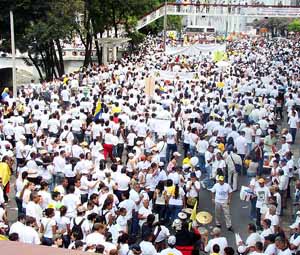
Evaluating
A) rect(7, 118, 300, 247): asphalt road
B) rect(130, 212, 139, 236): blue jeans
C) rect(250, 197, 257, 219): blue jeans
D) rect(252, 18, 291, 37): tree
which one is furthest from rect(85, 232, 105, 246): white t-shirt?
rect(252, 18, 291, 37): tree

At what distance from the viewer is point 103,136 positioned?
50.6 feet

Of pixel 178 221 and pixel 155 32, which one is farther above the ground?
pixel 155 32

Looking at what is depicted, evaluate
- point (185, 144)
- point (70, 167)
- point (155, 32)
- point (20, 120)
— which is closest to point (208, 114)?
point (185, 144)

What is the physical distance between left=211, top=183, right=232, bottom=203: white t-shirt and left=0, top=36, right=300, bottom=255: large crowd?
19 millimetres

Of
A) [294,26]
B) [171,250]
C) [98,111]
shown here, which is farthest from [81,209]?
[294,26]

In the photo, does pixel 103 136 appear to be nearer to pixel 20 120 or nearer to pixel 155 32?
pixel 20 120

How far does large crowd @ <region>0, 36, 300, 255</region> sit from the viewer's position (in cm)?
924

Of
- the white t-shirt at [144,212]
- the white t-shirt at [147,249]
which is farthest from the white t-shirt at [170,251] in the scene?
the white t-shirt at [144,212]

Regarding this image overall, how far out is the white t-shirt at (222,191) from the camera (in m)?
11.3

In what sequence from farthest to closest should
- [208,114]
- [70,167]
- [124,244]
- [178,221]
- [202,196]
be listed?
[208,114] < [202,196] < [70,167] < [178,221] < [124,244]

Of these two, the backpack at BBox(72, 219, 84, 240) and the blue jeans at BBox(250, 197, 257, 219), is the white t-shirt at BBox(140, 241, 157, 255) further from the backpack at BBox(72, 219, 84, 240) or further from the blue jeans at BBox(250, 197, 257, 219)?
the blue jeans at BBox(250, 197, 257, 219)

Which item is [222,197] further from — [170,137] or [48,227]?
[170,137]

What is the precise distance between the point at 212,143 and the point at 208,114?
14.5 feet

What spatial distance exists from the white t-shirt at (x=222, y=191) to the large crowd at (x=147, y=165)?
0.06 ft
